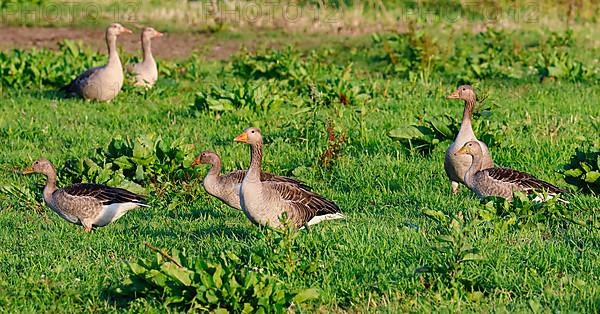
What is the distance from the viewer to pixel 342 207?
30.9ft

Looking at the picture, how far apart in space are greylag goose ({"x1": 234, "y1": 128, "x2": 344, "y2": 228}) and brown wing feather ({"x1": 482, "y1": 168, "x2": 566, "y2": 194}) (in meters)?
1.56

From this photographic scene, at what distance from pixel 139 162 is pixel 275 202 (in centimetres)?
250

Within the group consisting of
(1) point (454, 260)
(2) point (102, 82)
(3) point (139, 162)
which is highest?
(1) point (454, 260)

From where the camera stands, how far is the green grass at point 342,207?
22.3 feet

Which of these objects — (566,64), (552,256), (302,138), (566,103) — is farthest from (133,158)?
(566,64)

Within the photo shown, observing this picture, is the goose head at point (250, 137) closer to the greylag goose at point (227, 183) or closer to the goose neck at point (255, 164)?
the goose neck at point (255, 164)

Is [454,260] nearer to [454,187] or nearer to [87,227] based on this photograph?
[454,187]

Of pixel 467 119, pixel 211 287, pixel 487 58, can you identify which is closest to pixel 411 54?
pixel 487 58

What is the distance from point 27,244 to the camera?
8.22 metres

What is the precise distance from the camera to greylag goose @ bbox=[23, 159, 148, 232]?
885cm

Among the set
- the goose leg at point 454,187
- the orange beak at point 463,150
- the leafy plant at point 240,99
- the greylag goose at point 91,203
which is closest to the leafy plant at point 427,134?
the goose leg at point 454,187

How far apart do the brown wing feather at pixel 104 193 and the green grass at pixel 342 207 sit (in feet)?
0.76

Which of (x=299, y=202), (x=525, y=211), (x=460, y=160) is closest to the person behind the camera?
(x=525, y=211)

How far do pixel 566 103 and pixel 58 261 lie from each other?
26.5 feet
